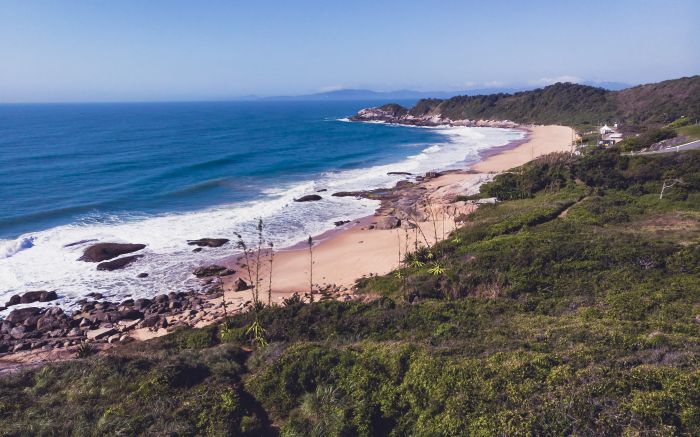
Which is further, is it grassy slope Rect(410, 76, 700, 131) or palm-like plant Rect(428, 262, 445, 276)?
grassy slope Rect(410, 76, 700, 131)

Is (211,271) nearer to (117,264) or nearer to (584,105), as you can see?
(117,264)

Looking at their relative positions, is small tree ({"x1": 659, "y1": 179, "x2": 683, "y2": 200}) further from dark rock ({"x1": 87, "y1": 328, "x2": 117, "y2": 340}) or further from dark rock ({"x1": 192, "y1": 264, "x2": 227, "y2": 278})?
dark rock ({"x1": 87, "y1": 328, "x2": 117, "y2": 340})

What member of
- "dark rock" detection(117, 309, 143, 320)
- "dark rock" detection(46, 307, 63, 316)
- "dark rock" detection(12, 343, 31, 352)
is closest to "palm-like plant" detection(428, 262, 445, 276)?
"dark rock" detection(117, 309, 143, 320)

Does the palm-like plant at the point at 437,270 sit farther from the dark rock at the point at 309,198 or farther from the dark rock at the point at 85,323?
the dark rock at the point at 309,198

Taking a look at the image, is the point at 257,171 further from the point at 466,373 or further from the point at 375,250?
the point at 466,373

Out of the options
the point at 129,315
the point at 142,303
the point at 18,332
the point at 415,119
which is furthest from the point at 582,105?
the point at 18,332
